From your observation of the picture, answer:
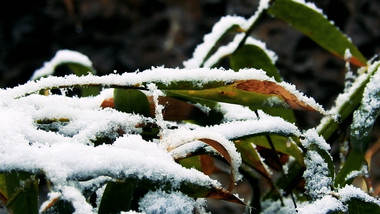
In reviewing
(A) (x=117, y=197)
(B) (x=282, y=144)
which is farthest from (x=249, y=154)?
(A) (x=117, y=197)

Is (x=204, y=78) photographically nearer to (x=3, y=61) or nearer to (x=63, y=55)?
(x=63, y=55)

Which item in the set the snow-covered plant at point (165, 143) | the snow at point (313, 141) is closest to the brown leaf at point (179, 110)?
the snow-covered plant at point (165, 143)

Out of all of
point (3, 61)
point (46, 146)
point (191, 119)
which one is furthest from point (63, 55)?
point (3, 61)

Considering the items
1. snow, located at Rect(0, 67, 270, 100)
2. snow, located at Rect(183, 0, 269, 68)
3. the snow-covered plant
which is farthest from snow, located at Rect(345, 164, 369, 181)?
snow, located at Rect(183, 0, 269, 68)

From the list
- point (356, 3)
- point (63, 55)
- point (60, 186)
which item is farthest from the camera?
point (356, 3)

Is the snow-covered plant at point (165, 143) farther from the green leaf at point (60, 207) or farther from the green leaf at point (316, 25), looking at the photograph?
the green leaf at point (316, 25)

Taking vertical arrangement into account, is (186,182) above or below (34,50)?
below

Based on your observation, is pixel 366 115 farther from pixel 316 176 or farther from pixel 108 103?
pixel 108 103
